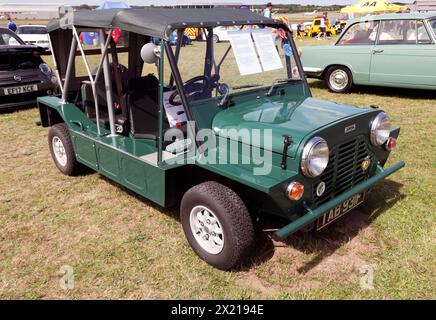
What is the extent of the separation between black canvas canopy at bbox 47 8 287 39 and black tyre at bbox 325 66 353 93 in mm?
5269

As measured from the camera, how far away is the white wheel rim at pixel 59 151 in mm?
4590

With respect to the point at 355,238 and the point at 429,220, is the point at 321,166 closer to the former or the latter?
the point at 355,238

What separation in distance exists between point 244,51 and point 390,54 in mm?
5600

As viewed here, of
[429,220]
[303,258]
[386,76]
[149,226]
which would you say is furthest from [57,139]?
[386,76]

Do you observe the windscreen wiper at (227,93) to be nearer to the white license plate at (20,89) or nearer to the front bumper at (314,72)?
the white license plate at (20,89)

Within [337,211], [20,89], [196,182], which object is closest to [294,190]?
[337,211]

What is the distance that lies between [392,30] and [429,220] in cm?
557

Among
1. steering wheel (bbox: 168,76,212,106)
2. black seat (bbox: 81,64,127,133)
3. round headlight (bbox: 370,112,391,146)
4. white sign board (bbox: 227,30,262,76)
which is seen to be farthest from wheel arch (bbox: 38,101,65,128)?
round headlight (bbox: 370,112,391,146)

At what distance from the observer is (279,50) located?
3650 millimetres

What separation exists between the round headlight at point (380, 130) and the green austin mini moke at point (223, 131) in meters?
0.01

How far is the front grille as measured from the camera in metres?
2.88

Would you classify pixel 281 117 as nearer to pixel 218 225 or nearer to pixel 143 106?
pixel 218 225

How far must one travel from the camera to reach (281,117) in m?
3.07
